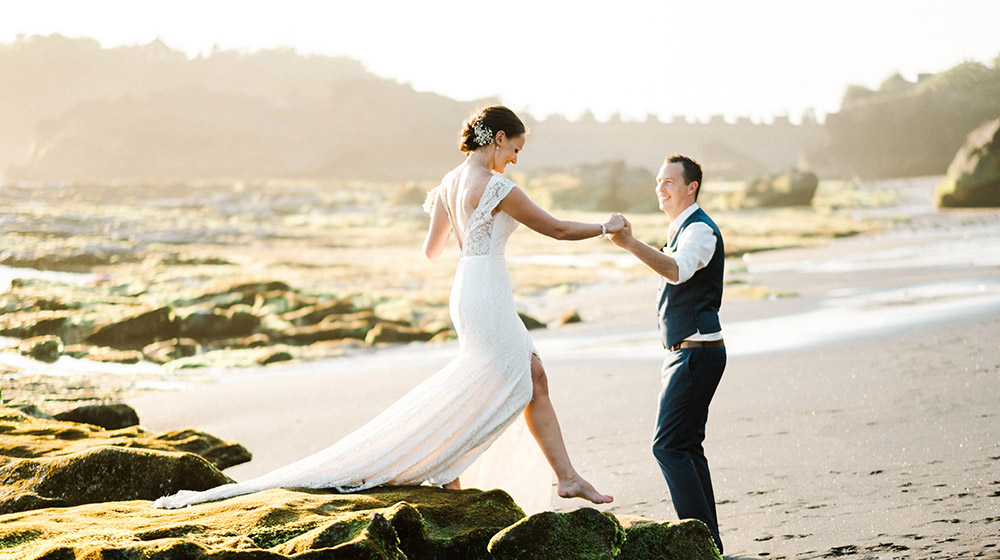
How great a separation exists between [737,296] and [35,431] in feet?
37.4

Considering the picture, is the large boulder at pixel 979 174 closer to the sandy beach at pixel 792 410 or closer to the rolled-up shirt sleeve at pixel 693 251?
the sandy beach at pixel 792 410

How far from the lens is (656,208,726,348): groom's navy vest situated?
14.3 feet

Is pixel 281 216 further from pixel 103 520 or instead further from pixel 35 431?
pixel 103 520

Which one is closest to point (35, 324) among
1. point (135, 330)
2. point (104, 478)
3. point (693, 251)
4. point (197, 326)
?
point (135, 330)

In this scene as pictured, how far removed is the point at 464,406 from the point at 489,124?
4.28ft

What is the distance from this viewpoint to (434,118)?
287 feet

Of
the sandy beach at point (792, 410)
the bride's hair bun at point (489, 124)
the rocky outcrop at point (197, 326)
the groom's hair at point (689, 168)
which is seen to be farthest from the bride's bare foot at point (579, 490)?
the rocky outcrop at point (197, 326)

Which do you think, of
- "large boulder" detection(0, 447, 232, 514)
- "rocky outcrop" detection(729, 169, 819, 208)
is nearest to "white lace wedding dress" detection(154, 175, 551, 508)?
"large boulder" detection(0, 447, 232, 514)

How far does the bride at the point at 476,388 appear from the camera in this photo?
4.44 metres

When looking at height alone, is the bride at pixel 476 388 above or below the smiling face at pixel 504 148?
below

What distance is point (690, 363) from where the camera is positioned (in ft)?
14.3

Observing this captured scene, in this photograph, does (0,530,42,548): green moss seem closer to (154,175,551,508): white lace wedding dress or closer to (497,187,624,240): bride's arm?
(154,175,551,508): white lace wedding dress

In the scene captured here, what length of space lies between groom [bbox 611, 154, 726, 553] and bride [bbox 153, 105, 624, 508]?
0.35m

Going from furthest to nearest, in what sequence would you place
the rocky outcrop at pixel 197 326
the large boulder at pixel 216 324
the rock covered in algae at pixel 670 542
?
the large boulder at pixel 216 324
the rocky outcrop at pixel 197 326
the rock covered in algae at pixel 670 542
